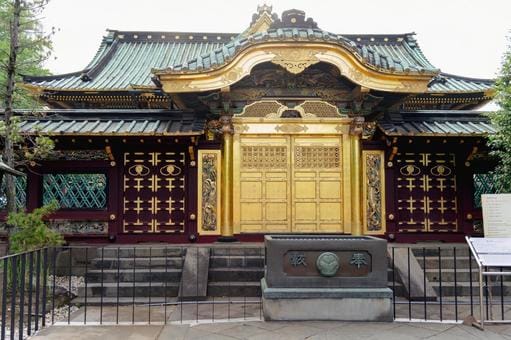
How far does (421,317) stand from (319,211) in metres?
4.22

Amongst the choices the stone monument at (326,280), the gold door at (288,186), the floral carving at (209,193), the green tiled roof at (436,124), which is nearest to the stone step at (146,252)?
the floral carving at (209,193)

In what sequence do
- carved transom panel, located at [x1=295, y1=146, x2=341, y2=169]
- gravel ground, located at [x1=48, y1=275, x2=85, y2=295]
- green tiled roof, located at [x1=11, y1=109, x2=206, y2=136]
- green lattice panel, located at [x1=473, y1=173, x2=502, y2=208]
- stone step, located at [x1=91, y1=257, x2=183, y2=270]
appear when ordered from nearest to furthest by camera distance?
gravel ground, located at [x1=48, y1=275, x2=85, y2=295] → stone step, located at [x1=91, y1=257, x2=183, y2=270] → green tiled roof, located at [x1=11, y1=109, x2=206, y2=136] → carved transom panel, located at [x1=295, y1=146, x2=341, y2=169] → green lattice panel, located at [x1=473, y1=173, x2=502, y2=208]

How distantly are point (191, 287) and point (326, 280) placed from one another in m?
2.66

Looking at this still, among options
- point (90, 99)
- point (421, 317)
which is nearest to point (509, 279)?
point (421, 317)

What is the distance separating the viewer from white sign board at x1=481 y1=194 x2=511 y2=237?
6449mm

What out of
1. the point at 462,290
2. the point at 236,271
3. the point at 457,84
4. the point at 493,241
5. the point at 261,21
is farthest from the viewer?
the point at 261,21

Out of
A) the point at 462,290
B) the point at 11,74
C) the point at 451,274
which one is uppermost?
the point at 11,74

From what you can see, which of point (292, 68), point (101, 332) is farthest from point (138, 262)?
point (292, 68)

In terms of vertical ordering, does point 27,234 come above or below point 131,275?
above

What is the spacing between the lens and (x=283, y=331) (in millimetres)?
5531

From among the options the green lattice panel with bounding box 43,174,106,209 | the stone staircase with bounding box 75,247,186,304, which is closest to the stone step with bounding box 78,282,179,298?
the stone staircase with bounding box 75,247,186,304

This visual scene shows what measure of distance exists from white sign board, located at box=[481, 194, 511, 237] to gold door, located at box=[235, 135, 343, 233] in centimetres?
410

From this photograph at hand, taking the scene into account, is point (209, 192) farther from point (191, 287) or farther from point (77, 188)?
point (77, 188)

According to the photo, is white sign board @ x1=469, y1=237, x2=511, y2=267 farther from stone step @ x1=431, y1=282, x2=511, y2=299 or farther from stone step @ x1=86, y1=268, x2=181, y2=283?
stone step @ x1=86, y1=268, x2=181, y2=283
